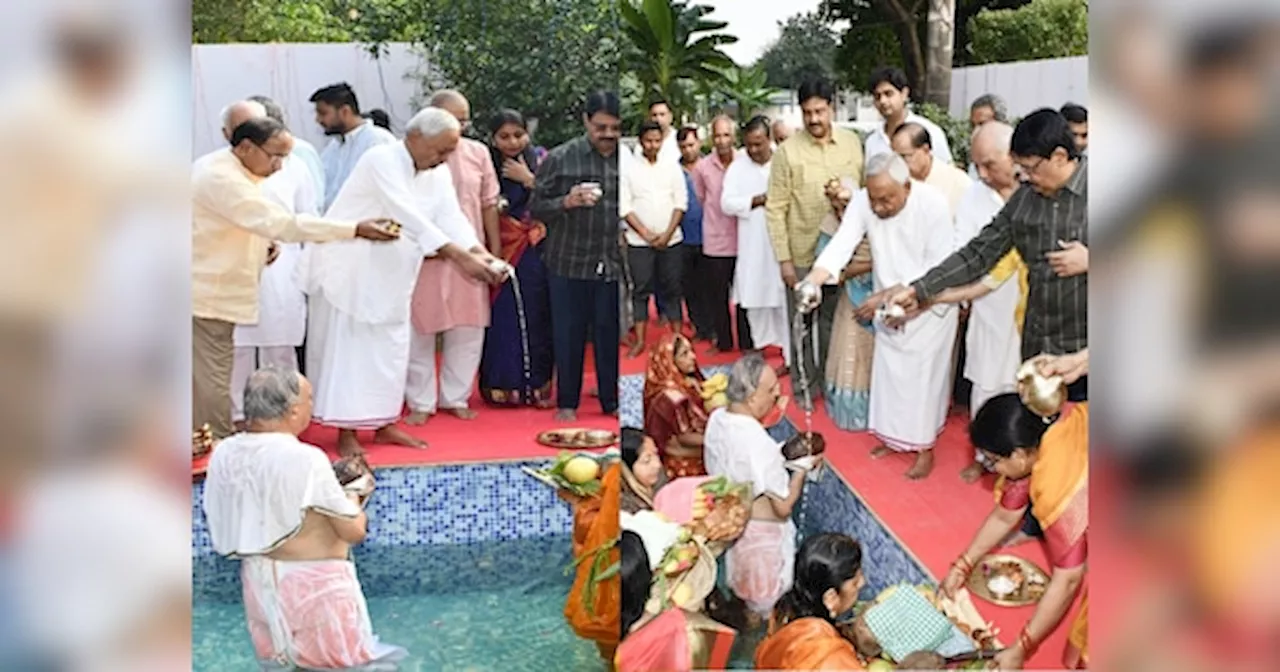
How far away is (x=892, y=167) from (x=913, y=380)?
2.01ft

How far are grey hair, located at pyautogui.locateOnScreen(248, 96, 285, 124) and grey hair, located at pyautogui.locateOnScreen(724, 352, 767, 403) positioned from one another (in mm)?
1426

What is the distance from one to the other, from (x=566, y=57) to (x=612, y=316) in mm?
743

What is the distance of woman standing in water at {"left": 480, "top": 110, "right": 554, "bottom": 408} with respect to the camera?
3.87 metres

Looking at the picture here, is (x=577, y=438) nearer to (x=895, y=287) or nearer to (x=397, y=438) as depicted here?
(x=397, y=438)

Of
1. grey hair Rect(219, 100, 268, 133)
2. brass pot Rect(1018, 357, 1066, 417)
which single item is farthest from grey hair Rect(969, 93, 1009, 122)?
grey hair Rect(219, 100, 268, 133)

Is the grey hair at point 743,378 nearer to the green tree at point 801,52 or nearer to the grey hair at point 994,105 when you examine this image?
the green tree at point 801,52

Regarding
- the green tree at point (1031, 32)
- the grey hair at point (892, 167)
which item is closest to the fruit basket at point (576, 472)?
the grey hair at point (892, 167)

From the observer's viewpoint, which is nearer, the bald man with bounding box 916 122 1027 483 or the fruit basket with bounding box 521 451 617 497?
the bald man with bounding box 916 122 1027 483

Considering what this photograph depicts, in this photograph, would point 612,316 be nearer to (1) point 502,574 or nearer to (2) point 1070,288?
(1) point 502,574

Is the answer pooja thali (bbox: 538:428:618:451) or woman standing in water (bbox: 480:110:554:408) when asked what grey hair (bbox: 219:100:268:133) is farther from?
pooja thali (bbox: 538:428:618:451)

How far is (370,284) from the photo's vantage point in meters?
3.81

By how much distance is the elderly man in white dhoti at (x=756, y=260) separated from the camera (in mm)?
3930

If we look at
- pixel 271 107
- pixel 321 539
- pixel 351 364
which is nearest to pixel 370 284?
pixel 351 364

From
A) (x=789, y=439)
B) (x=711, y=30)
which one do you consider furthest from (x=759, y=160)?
(x=789, y=439)
